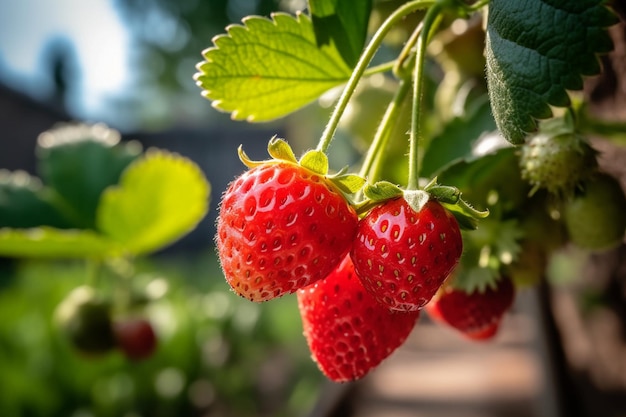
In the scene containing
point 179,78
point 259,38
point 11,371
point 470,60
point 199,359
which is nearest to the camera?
point 259,38

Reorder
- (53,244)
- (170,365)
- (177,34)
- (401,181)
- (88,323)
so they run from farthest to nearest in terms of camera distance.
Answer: (177,34) → (170,365) → (88,323) → (53,244) → (401,181)

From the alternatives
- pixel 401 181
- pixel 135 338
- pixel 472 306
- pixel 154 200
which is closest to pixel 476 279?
pixel 472 306

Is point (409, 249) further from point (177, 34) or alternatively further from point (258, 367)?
point (177, 34)

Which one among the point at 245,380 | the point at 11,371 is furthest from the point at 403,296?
the point at 245,380

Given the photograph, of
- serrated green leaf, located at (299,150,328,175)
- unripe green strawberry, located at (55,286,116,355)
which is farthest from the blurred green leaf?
serrated green leaf, located at (299,150,328,175)

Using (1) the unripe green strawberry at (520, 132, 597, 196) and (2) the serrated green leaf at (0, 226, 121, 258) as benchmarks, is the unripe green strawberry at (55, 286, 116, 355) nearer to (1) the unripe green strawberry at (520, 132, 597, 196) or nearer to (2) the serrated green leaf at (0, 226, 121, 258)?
(2) the serrated green leaf at (0, 226, 121, 258)

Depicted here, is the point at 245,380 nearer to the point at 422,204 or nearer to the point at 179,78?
the point at 422,204
